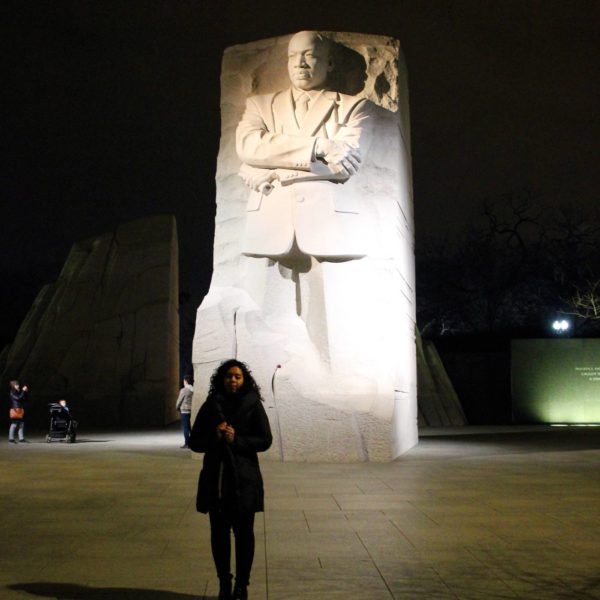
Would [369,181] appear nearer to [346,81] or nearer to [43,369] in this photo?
[346,81]

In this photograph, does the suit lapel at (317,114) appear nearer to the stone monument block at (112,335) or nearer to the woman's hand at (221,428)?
the woman's hand at (221,428)

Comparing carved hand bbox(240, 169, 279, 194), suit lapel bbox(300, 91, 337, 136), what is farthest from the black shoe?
suit lapel bbox(300, 91, 337, 136)

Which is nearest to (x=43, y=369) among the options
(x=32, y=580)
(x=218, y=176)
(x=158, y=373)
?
(x=158, y=373)

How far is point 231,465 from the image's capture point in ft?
15.3

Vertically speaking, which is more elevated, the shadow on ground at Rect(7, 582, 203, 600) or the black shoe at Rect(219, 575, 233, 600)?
the black shoe at Rect(219, 575, 233, 600)

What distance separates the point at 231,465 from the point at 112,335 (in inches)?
780

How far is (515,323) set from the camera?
37438 mm

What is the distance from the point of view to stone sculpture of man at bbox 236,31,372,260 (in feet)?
39.4

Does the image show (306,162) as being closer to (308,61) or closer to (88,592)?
(308,61)

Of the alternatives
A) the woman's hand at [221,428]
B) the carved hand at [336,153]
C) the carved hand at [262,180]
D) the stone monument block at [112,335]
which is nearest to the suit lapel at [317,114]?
the carved hand at [336,153]

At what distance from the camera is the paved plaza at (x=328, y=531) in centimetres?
486

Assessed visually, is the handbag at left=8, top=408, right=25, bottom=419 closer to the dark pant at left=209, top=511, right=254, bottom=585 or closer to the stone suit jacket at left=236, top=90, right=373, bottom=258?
the stone suit jacket at left=236, top=90, right=373, bottom=258

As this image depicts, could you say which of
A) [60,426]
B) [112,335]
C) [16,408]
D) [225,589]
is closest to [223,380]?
[225,589]

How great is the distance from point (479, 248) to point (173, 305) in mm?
16958
